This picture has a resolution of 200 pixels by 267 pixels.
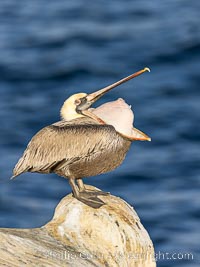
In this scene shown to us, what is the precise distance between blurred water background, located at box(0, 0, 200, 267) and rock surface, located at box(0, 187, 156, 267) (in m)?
8.08

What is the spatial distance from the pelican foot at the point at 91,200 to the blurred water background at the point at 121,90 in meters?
8.05

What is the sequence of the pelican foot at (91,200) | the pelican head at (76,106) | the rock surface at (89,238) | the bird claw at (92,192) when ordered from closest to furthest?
the rock surface at (89,238) → the pelican foot at (91,200) → the bird claw at (92,192) → the pelican head at (76,106)

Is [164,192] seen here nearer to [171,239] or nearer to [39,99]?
[171,239]

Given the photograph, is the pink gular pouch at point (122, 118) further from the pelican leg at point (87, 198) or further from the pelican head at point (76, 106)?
the pelican leg at point (87, 198)

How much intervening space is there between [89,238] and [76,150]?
93cm

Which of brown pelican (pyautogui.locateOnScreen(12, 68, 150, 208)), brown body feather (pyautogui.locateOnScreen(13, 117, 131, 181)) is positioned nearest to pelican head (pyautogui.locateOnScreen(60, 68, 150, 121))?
brown pelican (pyautogui.locateOnScreen(12, 68, 150, 208))

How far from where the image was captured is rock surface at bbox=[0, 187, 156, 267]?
8734 mm

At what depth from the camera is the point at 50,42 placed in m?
26.6

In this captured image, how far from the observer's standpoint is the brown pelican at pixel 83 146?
9.75 meters

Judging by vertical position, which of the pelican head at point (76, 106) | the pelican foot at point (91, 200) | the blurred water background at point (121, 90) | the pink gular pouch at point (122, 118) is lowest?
the pelican foot at point (91, 200)

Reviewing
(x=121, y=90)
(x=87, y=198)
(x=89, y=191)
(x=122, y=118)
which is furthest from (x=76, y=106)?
(x=121, y=90)

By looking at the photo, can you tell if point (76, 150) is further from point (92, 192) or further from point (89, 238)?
point (89, 238)

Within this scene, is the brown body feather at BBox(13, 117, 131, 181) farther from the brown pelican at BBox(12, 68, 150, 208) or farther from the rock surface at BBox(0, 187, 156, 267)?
the rock surface at BBox(0, 187, 156, 267)

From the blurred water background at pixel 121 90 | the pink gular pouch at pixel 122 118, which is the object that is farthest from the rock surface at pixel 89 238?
the blurred water background at pixel 121 90
